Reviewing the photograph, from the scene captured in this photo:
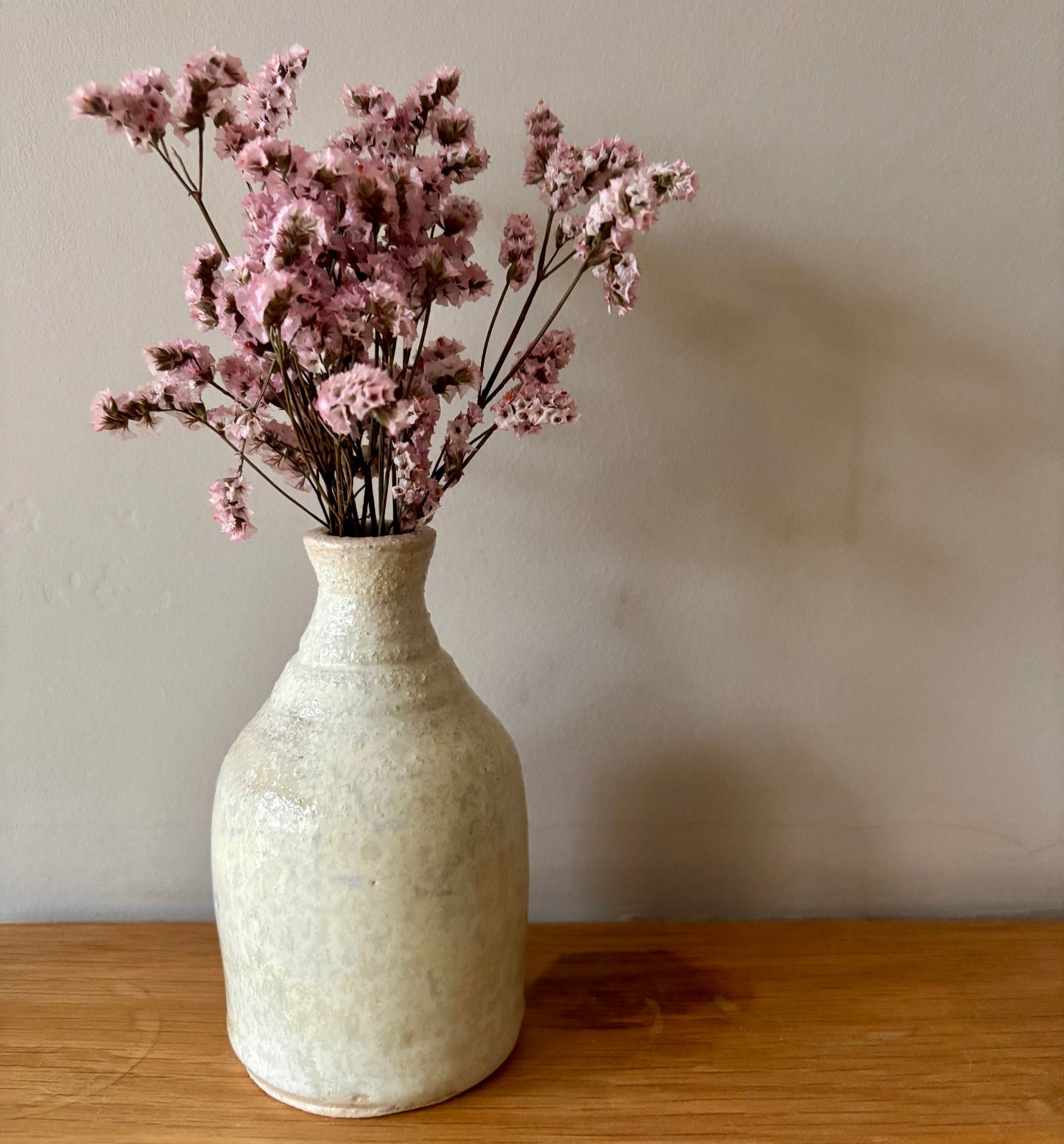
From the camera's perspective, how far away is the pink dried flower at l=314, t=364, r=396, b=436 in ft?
2.00

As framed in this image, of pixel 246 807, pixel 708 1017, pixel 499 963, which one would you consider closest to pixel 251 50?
pixel 246 807

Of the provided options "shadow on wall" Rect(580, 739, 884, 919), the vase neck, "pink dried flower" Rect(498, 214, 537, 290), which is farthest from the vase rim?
"shadow on wall" Rect(580, 739, 884, 919)

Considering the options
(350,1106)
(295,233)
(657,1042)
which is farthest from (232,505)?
(657,1042)

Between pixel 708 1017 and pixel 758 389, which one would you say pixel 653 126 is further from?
pixel 708 1017

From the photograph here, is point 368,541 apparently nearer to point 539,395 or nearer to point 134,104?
point 539,395

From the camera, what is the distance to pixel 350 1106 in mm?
757

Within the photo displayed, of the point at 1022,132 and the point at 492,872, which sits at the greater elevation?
the point at 1022,132

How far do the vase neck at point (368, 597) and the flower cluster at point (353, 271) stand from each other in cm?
3

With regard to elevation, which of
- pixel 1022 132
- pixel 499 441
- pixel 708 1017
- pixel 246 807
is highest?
pixel 1022 132

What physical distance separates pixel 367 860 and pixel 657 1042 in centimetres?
32

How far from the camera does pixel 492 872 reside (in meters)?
0.76

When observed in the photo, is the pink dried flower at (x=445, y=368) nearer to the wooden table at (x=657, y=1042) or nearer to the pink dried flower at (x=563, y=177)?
the pink dried flower at (x=563, y=177)

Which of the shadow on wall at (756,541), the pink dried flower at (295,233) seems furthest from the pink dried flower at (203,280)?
the shadow on wall at (756,541)

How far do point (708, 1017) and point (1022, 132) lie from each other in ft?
2.87
